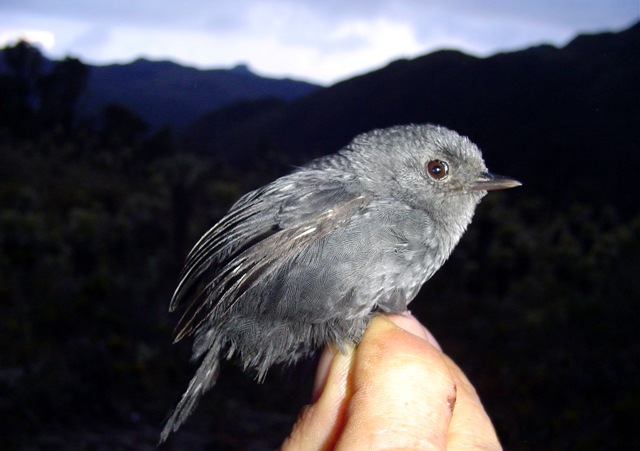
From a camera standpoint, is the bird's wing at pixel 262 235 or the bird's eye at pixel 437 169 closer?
the bird's wing at pixel 262 235

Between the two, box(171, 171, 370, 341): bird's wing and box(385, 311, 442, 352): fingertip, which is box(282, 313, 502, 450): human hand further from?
box(171, 171, 370, 341): bird's wing

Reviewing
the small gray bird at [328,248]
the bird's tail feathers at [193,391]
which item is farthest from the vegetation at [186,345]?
the small gray bird at [328,248]

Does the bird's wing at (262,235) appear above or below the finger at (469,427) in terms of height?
above

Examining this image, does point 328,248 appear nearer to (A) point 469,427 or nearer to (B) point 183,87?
(A) point 469,427

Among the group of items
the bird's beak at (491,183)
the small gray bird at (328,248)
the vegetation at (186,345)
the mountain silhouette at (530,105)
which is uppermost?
the mountain silhouette at (530,105)

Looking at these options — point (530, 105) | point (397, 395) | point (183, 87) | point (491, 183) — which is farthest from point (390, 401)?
point (183, 87)

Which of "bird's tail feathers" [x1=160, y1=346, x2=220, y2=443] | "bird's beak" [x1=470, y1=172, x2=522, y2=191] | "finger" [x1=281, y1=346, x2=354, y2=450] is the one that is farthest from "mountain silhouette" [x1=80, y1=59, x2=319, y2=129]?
"finger" [x1=281, y1=346, x2=354, y2=450]

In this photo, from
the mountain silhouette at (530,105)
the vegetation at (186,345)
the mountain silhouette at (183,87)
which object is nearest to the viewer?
the mountain silhouette at (530,105)

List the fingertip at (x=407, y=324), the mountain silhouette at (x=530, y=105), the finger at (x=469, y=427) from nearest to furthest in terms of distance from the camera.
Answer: the finger at (x=469, y=427)
the fingertip at (x=407, y=324)
the mountain silhouette at (x=530, y=105)

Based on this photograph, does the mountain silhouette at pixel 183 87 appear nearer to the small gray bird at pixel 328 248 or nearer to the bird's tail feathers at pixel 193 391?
the small gray bird at pixel 328 248
